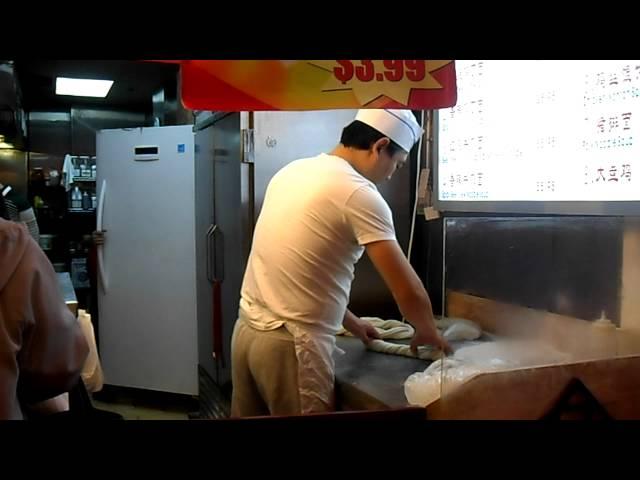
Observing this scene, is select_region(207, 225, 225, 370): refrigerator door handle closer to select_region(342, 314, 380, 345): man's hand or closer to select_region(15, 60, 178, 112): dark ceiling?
select_region(342, 314, 380, 345): man's hand

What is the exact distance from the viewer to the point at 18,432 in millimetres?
1135

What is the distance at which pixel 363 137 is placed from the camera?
2.15m

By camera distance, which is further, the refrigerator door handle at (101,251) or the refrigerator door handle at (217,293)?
the refrigerator door handle at (101,251)

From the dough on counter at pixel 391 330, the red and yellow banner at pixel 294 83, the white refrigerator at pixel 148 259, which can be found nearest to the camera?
the red and yellow banner at pixel 294 83

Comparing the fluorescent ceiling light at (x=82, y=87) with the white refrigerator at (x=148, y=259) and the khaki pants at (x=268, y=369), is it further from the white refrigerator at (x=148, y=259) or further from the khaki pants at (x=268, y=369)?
the khaki pants at (x=268, y=369)

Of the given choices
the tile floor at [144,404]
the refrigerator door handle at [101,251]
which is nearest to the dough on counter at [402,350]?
the tile floor at [144,404]

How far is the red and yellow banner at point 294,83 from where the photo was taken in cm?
151

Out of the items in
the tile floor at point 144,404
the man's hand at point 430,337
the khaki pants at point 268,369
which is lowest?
the tile floor at point 144,404

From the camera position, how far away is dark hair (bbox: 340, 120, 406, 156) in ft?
7.02

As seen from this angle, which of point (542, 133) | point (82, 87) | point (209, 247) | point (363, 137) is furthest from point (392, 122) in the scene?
Answer: point (82, 87)

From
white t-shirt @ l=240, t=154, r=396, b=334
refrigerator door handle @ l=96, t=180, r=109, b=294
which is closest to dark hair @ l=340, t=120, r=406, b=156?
white t-shirt @ l=240, t=154, r=396, b=334

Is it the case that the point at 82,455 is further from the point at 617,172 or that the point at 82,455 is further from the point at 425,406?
the point at 617,172

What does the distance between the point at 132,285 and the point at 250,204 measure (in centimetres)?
206

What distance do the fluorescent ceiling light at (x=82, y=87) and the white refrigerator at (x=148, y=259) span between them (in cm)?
144
